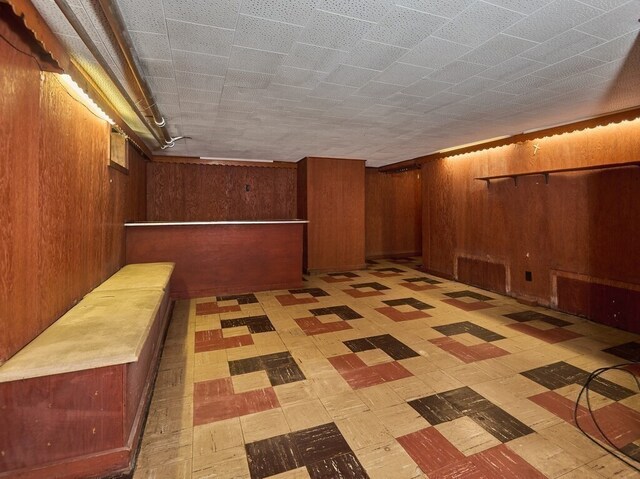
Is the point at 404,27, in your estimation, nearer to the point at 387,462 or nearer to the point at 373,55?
the point at 373,55

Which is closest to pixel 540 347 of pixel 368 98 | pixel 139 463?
pixel 368 98

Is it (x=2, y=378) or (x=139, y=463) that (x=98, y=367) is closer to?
(x=2, y=378)

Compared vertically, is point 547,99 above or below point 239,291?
above

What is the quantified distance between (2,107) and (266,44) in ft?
5.23

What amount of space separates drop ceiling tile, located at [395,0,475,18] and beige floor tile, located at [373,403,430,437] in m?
2.59

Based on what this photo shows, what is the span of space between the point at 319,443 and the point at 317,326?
1919 millimetres

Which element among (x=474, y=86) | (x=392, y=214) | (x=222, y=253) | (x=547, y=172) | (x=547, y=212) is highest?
(x=474, y=86)

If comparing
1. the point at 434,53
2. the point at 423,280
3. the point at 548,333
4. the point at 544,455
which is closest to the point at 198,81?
the point at 434,53

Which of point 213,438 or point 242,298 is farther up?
point 242,298

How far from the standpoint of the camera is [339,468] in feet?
5.66

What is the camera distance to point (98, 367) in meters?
1.66

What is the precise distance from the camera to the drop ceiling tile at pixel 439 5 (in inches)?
71.5

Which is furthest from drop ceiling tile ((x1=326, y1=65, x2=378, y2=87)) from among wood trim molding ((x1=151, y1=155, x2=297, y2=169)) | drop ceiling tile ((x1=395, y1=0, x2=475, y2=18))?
wood trim molding ((x1=151, y1=155, x2=297, y2=169))

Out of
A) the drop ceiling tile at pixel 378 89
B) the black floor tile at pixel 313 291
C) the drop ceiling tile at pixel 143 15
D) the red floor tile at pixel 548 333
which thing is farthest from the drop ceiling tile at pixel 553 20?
the black floor tile at pixel 313 291
